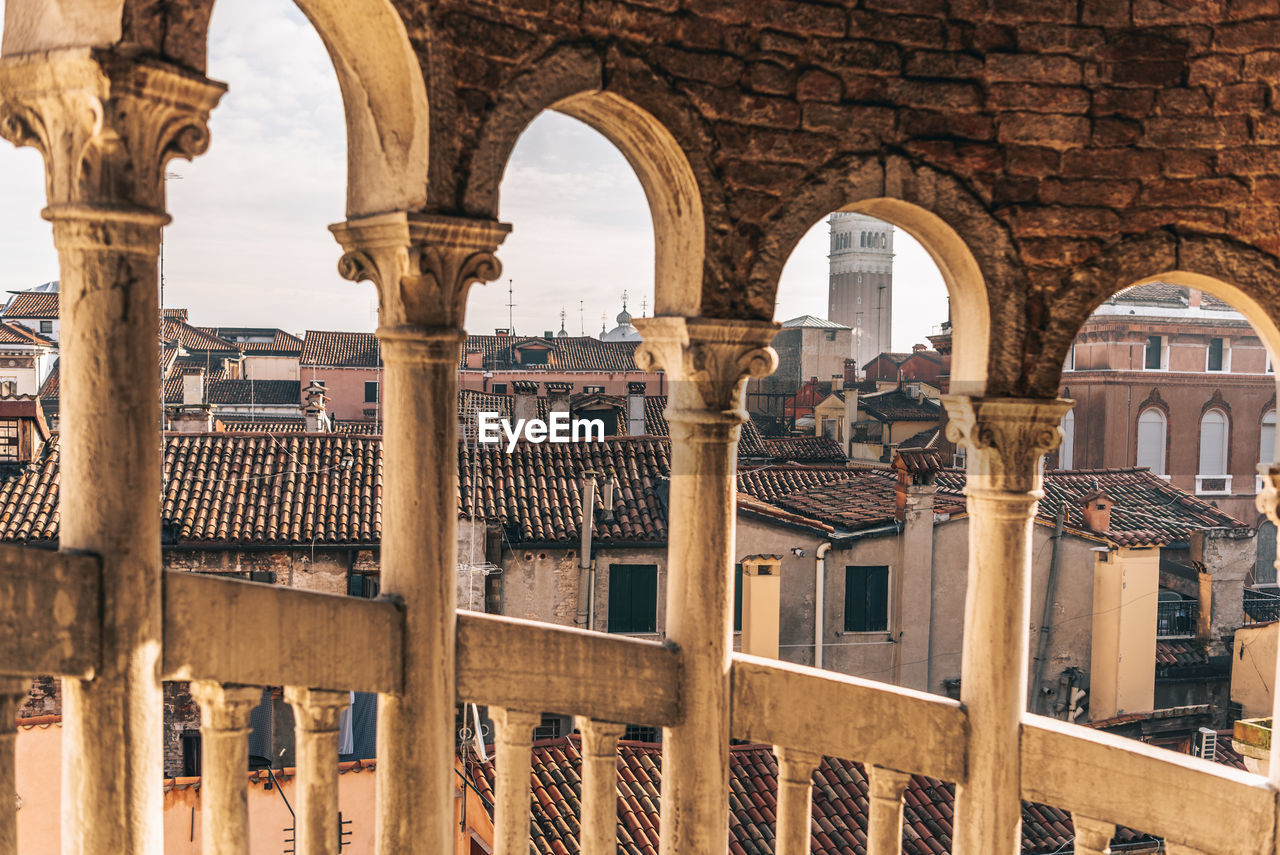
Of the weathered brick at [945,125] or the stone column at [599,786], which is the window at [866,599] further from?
the stone column at [599,786]

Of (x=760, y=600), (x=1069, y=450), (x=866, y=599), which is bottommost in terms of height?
(x=866, y=599)

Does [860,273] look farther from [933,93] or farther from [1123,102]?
[933,93]

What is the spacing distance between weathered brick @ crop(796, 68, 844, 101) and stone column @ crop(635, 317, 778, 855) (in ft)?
2.65

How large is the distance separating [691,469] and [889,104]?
148 cm

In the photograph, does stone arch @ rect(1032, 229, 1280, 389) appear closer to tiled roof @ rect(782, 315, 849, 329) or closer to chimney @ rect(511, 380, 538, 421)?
chimney @ rect(511, 380, 538, 421)

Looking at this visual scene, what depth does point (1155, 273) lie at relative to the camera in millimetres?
4441

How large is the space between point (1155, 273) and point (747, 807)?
7.24 metres

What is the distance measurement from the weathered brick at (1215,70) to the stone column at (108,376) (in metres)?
3.55

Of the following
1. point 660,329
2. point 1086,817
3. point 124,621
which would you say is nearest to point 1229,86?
point 660,329

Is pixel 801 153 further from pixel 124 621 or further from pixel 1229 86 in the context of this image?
pixel 124 621

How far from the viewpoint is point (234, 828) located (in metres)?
3.17

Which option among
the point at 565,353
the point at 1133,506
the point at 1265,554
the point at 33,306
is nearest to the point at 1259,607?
the point at 1133,506

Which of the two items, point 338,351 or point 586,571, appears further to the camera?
point 338,351

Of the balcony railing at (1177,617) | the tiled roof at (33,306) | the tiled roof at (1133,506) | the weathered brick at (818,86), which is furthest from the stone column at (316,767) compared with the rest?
the tiled roof at (33,306)
